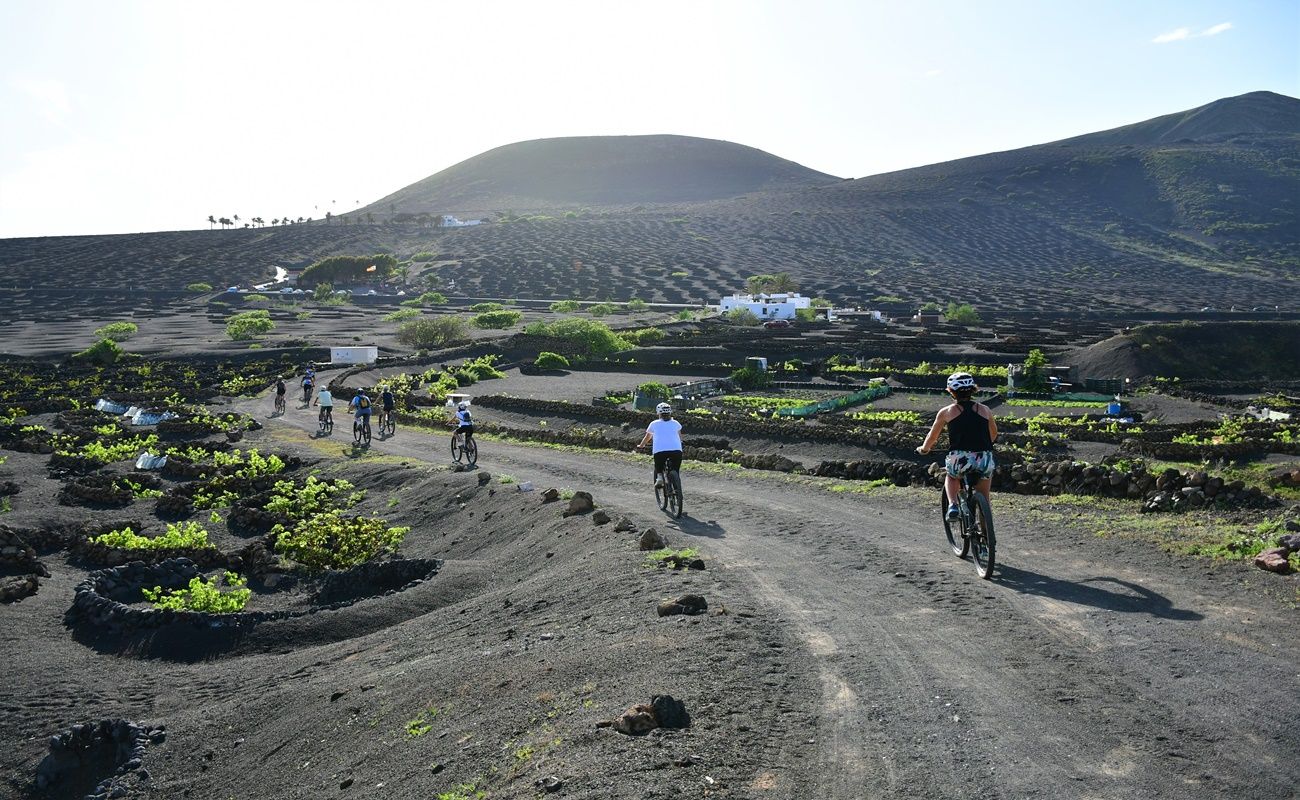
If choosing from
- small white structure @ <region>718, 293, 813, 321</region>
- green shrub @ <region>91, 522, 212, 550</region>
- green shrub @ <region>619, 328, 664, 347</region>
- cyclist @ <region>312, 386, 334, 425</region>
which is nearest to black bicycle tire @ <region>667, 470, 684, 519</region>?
green shrub @ <region>91, 522, 212, 550</region>

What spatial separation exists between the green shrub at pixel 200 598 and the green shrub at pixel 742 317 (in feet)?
242

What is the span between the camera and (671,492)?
15.8 meters

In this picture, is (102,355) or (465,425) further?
(102,355)

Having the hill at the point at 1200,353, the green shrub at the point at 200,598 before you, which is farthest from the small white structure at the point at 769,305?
the green shrub at the point at 200,598

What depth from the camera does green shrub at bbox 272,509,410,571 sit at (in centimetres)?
1709

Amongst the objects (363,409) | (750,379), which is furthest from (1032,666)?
(750,379)

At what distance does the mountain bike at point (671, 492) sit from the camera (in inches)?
613

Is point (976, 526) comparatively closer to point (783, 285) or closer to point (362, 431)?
point (362, 431)

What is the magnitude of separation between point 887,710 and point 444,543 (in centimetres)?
1211

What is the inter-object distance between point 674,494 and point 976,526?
605cm

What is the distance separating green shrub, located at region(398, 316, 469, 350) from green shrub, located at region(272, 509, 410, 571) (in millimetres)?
54668

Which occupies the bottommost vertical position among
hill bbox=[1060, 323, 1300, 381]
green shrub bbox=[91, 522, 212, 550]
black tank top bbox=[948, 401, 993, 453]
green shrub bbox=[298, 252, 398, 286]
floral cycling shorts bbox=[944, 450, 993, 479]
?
hill bbox=[1060, 323, 1300, 381]

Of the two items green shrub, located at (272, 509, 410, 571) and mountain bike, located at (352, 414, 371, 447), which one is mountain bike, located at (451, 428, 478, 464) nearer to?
mountain bike, located at (352, 414, 371, 447)

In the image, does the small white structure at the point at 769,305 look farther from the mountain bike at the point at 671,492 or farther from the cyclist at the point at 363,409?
the mountain bike at the point at 671,492
